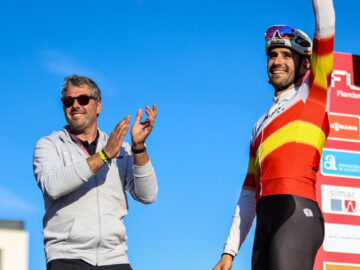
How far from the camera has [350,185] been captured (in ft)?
25.6

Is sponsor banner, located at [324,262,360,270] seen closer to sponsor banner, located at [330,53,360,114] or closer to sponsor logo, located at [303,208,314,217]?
sponsor banner, located at [330,53,360,114]

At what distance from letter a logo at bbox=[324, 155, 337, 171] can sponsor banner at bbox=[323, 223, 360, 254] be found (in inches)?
28.3

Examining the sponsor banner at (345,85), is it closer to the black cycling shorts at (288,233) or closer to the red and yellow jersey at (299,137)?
the red and yellow jersey at (299,137)

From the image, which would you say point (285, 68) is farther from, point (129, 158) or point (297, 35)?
point (129, 158)

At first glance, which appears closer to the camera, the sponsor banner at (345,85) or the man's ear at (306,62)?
the man's ear at (306,62)

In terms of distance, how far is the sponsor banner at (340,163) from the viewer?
25.2ft

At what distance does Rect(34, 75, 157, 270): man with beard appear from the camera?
180 inches

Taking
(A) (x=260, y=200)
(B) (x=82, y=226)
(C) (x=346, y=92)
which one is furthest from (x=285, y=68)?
(C) (x=346, y=92)

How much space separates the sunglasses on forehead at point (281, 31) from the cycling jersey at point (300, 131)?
432 mm

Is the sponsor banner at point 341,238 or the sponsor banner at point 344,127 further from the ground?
the sponsor banner at point 344,127

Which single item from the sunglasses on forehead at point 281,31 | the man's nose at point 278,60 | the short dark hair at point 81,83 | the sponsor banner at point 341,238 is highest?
the sunglasses on forehead at point 281,31

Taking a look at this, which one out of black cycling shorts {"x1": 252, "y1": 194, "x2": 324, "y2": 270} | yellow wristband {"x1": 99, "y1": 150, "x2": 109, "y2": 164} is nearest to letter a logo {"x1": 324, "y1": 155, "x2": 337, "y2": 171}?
black cycling shorts {"x1": 252, "y1": 194, "x2": 324, "y2": 270}

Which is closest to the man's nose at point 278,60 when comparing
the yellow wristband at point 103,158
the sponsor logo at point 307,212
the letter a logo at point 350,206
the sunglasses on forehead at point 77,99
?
the sponsor logo at point 307,212

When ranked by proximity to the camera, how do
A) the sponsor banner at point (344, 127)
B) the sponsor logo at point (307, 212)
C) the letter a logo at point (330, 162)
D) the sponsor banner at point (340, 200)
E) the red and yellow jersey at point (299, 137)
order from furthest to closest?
the sponsor banner at point (344, 127) → the letter a logo at point (330, 162) → the sponsor banner at point (340, 200) → the red and yellow jersey at point (299, 137) → the sponsor logo at point (307, 212)
